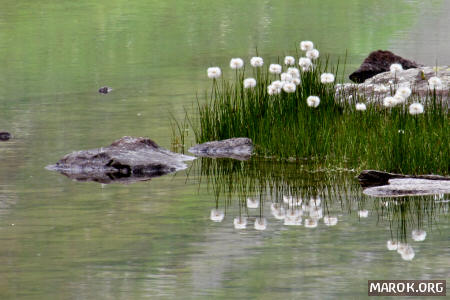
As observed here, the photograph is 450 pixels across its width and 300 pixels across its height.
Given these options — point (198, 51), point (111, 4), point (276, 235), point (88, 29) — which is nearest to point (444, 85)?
point (276, 235)

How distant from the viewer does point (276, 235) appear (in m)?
10.6

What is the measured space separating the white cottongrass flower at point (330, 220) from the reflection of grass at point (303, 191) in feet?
0.65

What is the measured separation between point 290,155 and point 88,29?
26157 millimetres

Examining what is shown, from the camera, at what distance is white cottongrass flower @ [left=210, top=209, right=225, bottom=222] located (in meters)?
11.4

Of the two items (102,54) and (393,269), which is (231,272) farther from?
(102,54)

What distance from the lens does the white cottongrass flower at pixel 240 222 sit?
11016 mm

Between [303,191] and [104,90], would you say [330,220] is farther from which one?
[104,90]

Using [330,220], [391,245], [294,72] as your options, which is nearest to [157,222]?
[330,220]

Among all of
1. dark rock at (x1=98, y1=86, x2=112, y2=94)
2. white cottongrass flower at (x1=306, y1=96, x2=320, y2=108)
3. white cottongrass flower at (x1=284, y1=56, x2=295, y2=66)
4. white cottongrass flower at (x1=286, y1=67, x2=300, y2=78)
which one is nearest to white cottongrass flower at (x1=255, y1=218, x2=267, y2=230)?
white cottongrass flower at (x1=306, y1=96, x2=320, y2=108)

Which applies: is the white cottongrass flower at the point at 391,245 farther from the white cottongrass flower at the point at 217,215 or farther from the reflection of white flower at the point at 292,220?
the white cottongrass flower at the point at 217,215

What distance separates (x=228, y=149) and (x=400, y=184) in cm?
368

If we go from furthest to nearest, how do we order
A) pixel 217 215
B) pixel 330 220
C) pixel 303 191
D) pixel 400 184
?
pixel 303 191 → pixel 400 184 → pixel 217 215 → pixel 330 220

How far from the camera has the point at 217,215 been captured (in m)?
11.6

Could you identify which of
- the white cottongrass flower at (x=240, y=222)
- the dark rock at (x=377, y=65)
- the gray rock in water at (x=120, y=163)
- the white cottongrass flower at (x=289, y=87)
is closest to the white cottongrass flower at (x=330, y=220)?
the white cottongrass flower at (x=240, y=222)
